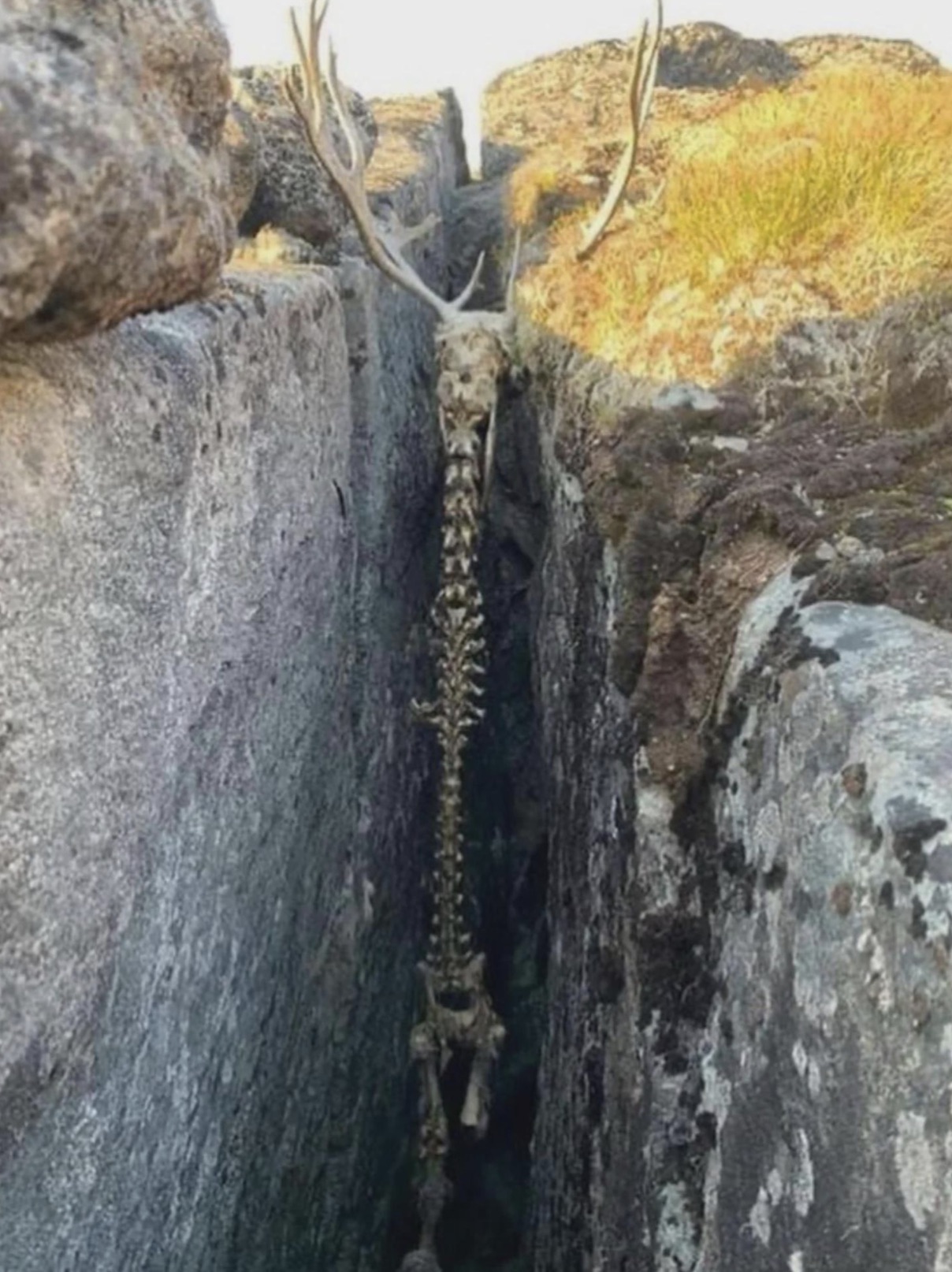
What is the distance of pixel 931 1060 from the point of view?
2143 mm

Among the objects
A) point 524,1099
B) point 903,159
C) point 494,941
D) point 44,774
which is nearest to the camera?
point 44,774

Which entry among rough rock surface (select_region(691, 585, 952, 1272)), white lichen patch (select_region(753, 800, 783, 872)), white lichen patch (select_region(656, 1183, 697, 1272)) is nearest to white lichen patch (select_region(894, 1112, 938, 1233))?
rough rock surface (select_region(691, 585, 952, 1272))

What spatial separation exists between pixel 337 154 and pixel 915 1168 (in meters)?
6.03

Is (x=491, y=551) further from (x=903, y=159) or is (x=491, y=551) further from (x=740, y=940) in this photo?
(x=740, y=940)

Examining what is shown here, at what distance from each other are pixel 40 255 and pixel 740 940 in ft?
6.40

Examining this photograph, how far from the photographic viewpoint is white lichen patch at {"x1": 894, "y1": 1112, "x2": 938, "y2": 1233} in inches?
82.6

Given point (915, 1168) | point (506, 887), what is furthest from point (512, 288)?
point (915, 1168)

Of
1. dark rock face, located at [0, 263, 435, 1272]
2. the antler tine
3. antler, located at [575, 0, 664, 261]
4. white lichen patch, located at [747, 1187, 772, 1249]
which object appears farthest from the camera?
the antler tine

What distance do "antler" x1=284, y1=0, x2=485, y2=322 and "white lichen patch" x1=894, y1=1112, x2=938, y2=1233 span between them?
17.5 feet

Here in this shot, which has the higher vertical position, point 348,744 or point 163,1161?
point 348,744

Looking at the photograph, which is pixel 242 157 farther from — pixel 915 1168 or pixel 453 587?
pixel 915 1168

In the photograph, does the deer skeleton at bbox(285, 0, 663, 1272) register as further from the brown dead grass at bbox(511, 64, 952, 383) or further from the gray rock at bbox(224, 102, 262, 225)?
the brown dead grass at bbox(511, 64, 952, 383)

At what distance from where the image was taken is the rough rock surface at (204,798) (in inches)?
108

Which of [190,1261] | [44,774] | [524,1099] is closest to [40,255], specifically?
[44,774]
